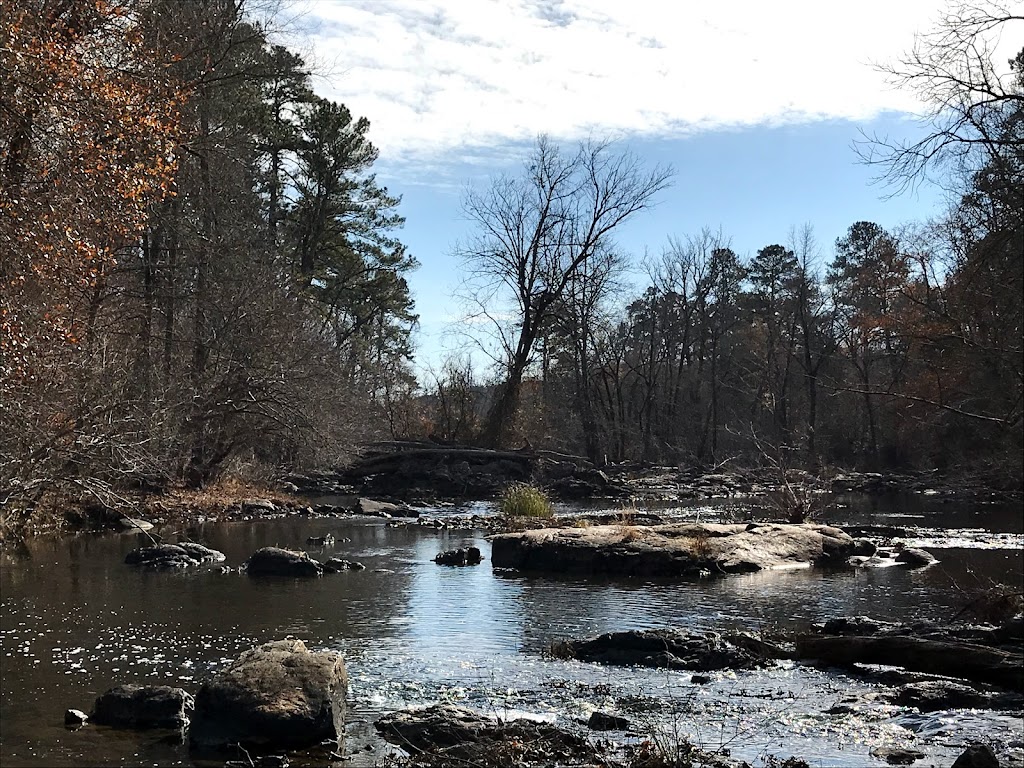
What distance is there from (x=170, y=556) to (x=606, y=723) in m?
10.4

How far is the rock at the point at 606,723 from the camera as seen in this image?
7.41 meters

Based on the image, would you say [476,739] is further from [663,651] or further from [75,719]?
[663,651]

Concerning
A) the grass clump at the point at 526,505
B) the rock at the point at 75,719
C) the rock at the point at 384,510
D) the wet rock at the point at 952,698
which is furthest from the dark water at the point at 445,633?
the rock at the point at 384,510

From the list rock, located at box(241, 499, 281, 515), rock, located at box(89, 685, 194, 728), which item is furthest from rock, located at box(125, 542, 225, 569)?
rock, located at box(89, 685, 194, 728)

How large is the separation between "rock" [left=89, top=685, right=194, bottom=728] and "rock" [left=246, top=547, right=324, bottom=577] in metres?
7.18

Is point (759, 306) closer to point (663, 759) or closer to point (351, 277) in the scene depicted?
point (351, 277)

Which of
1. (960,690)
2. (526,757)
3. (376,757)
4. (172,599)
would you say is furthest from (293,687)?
(172,599)

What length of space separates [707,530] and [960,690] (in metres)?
8.92

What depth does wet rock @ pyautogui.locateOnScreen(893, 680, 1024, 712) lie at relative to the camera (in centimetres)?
798

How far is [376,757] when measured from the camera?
6891 mm

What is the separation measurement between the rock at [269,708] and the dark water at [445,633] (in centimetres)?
25

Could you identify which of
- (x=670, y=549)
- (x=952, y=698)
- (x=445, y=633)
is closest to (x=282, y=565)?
(x=445, y=633)

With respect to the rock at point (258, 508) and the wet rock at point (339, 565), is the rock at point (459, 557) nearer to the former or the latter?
the wet rock at point (339, 565)

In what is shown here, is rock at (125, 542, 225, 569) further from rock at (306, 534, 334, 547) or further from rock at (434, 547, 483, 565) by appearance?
rock at (434, 547, 483, 565)
